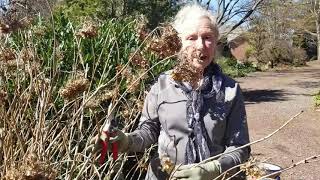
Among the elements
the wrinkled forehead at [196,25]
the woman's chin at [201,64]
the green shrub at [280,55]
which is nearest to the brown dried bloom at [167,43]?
the woman's chin at [201,64]

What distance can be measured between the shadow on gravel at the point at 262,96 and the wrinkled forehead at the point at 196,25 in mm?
15197

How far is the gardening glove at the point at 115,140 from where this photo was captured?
1.39 metres

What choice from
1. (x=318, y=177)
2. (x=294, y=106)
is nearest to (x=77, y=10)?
(x=294, y=106)

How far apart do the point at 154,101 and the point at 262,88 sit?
778 inches

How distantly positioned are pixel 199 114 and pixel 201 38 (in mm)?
306

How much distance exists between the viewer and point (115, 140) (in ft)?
5.25

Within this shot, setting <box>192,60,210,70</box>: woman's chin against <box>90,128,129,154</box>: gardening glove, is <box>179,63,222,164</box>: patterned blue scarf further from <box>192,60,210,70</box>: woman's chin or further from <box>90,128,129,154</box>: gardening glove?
<box>90,128,129,154</box>: gardening glove

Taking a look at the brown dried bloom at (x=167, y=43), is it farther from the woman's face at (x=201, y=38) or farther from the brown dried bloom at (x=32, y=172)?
the brown dried bloom at (x=32, y=172)

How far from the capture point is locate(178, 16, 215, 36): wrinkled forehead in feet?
6.79

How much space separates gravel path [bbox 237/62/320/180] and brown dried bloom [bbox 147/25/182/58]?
669 mm

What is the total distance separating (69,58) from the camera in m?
3.34

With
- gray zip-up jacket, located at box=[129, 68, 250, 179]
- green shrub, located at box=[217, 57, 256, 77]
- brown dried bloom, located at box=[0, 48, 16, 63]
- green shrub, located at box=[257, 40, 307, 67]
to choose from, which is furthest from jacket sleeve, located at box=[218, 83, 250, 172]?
green shrub, located at box=[257, 40, 307, 67]

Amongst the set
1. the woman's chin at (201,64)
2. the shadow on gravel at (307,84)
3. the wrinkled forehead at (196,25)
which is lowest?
the shadow on gravel at (307,84)

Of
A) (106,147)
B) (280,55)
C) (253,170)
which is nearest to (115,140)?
(106,147)
